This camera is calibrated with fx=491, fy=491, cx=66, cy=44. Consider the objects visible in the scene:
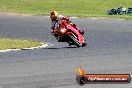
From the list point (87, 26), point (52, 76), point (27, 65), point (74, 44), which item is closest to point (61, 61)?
point (27, 65)

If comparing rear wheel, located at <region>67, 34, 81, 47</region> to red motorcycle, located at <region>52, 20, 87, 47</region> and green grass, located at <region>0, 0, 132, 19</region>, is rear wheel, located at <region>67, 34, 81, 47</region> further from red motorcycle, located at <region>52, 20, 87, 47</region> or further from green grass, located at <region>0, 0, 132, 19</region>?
green grass, located at <region>0, 0, 132, 19</region>

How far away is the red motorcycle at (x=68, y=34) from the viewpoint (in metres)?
18.7

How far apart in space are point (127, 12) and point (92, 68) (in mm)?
34503

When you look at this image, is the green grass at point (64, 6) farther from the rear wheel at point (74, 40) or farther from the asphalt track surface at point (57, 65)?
the asphalt track surface at point (57, 65)

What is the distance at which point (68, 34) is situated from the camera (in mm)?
18688

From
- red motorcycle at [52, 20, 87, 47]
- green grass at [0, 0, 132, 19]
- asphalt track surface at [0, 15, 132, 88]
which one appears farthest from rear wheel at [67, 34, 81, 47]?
green grass at [0, 0, 132, 19]

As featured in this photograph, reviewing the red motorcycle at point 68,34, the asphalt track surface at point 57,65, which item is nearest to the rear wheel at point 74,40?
the red motorcycle at point 68,34

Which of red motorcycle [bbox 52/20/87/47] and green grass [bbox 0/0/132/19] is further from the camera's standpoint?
green grass [bbox 0/0/132/19]

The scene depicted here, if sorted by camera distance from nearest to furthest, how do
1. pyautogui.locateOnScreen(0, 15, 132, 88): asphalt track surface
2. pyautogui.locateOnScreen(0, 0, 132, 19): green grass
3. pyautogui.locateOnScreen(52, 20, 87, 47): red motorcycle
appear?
pyautogui.locateOnScreen(0, 15, 132, 88): asphalt track surface < pyautogui.locateOnScreen(52, 20, 87, 47): red motorcycle < pyautogui.locateOnScreen(0, 0, 132, 19): green grass

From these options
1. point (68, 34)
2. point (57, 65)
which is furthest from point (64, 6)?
point (57, 65)

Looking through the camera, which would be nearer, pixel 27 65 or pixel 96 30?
pixel 27 65

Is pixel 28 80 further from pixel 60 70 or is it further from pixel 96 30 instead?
pixel 96 30

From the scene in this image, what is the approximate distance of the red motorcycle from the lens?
61.3 ft

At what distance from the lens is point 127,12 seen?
46344 millimetres
